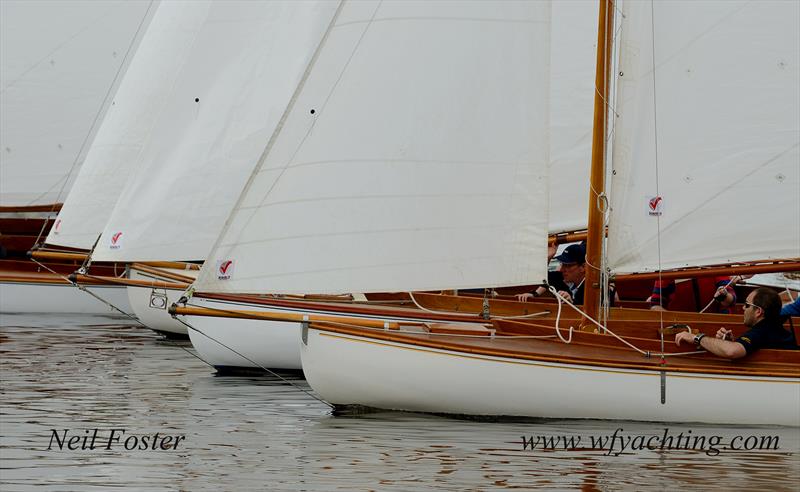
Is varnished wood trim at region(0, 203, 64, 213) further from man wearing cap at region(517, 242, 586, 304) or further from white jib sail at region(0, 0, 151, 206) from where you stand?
man wearing cap at region(517, 242, 586, 304)

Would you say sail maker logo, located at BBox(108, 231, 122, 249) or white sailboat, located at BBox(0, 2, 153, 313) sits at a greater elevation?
white sailboat, located at BBox(0, 2, 153, 313)

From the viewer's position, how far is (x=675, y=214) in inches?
503

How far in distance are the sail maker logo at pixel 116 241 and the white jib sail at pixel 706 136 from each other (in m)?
5.64

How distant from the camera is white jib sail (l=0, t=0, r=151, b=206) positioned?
82.9 feet

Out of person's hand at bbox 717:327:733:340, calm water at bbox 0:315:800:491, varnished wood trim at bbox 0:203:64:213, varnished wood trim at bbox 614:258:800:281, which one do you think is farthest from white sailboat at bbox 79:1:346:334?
varnished wood trim at bbox 0:203:64:213

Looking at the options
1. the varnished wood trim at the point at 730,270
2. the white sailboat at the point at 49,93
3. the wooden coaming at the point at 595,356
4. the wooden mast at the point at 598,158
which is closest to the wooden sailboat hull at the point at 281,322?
the varnished wood trim at the point at 730,270

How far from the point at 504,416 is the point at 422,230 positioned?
168 centimetres

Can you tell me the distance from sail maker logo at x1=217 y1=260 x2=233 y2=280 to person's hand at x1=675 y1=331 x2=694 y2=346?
12.3 feet

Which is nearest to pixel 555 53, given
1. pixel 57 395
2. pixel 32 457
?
pixel 57 395

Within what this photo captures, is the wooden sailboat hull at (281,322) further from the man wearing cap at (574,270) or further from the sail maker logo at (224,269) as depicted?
the sail maker logo at (224,269)

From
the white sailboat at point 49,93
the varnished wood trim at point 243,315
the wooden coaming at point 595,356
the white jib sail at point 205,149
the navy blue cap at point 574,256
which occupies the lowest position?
the wooden coaming at point 595,356

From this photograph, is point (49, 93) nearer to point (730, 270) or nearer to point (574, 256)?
point (574, 256)

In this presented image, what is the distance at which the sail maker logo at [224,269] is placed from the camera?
11.9 metres

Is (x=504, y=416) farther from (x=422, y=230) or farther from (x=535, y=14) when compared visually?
(x=535, y=14)
